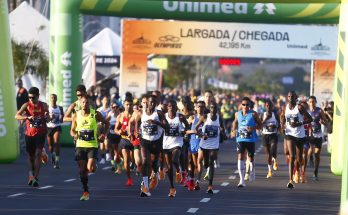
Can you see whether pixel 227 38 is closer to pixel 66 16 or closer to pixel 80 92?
pixel 66 16

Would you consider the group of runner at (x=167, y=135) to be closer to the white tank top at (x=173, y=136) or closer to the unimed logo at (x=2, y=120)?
the white tank top at (x=173, y=136)

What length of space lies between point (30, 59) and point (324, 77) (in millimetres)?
11935

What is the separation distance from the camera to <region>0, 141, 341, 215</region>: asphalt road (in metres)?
16.7

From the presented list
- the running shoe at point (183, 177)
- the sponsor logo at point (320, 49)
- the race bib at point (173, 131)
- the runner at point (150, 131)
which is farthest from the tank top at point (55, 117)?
the sponsor logo at point (320, 49)

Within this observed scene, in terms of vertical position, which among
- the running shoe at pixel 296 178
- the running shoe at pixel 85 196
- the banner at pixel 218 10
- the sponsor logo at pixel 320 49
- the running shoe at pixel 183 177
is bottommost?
the running shoe at pixel 296 178

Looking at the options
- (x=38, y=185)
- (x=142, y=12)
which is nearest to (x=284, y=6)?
(x=142, y=12)

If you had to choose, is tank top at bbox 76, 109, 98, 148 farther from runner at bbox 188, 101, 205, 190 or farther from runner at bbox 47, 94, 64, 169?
runner at bbox 47, 94, 64, 169

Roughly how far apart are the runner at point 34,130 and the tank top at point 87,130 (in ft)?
7.66

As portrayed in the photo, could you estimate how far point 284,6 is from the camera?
31.8 meters

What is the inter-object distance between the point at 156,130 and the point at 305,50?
23.0 meters

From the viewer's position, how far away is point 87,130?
1838 cm

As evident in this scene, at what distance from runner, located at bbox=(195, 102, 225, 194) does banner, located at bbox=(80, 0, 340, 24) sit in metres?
10.2

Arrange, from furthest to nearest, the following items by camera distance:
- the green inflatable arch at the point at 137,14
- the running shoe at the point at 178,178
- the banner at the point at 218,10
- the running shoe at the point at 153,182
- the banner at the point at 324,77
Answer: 1. the banner at the point at 324,77
2. the green inflatable arch at the point at 137,14
3. the banner at the point at 218,10
4. the running shoe at the point at 178,178
5. the running shoe at the point at 153,182

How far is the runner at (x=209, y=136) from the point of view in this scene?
68.0ft
